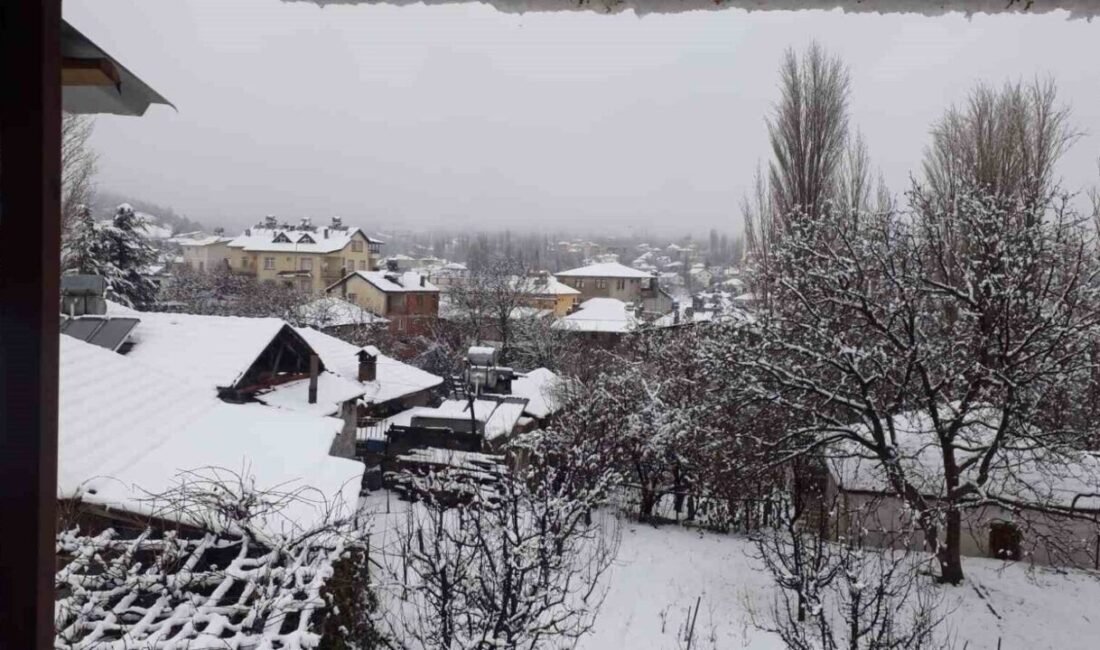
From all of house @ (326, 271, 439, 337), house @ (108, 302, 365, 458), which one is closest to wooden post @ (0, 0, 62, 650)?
house @ (108, 302, 365, 458)

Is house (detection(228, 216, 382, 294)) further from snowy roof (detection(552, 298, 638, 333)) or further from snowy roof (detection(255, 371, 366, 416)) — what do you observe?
snowy roof (detection(255, 371, 366, 416))

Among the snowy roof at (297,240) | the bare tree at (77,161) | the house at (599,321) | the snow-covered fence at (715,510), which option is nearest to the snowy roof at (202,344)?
the bare tree at (77,161)

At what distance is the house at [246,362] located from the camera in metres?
9.69

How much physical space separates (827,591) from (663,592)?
1691mm

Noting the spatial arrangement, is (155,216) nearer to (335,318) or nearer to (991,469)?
(335,318)

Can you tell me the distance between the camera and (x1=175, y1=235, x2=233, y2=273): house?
31.8 metres

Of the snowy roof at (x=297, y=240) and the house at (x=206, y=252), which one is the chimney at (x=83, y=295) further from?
the snowy roof at (x=297, y=240)

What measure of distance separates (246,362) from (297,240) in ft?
81.1

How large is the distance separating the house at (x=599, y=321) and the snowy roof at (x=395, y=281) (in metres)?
6.56

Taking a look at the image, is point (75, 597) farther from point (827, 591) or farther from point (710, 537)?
point (710, 537)

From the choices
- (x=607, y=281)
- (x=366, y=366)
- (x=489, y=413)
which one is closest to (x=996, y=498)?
(x=489, y=413)

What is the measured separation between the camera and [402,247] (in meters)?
54.2

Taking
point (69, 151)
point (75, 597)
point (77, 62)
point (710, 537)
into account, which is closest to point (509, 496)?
point (75, 597)

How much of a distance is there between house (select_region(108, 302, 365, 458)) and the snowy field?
3.09 metres
